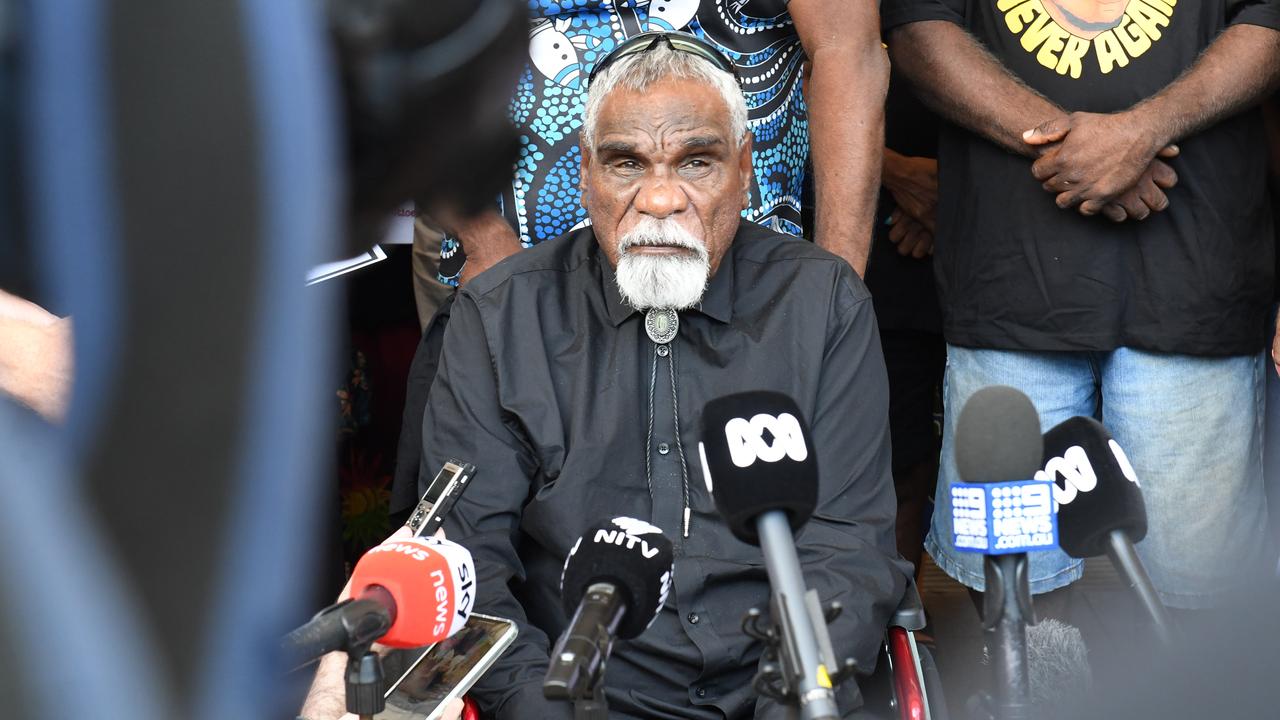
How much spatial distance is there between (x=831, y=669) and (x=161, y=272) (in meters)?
0.85

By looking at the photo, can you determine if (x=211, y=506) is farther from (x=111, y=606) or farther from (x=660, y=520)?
(x=660, y=520)

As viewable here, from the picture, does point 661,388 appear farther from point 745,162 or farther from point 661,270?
point 745,162

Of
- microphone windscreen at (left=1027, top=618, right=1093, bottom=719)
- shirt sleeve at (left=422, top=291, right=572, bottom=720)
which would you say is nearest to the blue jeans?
microphone windscreen at (left=1027, top=618, right=1093, bottom=719)

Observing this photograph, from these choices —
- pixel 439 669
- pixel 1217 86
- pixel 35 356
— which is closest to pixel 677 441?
pixel 439 669

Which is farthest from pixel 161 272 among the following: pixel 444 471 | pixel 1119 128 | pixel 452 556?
pixel 1119 128

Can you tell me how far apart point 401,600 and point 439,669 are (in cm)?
66

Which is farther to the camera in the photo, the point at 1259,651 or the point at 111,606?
the point at 111,606

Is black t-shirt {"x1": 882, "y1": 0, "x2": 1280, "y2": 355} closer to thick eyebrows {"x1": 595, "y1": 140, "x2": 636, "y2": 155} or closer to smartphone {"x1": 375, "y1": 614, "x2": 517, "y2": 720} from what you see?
thick eyebrows {"x1": 595, "y1": 140, "x2": 636, "y2": 155}

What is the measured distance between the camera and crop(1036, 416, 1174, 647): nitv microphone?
71.9 inches

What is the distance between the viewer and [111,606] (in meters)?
0.84

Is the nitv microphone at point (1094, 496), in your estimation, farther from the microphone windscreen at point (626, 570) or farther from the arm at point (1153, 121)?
the arm at point (1153, 121)

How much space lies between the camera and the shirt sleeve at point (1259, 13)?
3.38m

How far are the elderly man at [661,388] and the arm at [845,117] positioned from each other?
1.24 feet

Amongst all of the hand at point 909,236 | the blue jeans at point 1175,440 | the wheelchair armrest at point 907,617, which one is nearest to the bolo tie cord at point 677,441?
the wheelchair armrest at point 907,617
